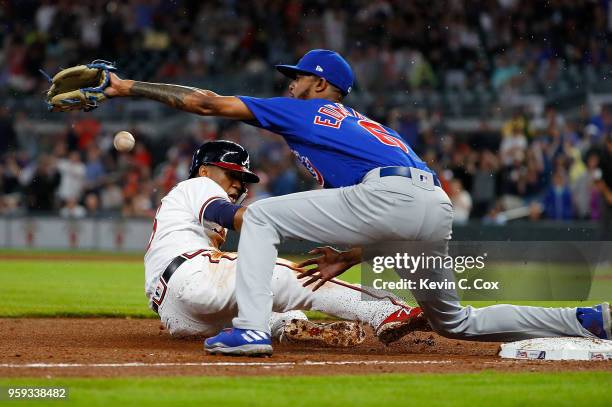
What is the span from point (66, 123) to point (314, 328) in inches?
621

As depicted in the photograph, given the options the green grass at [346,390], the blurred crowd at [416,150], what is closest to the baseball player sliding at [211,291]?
the green grass at [346,390]

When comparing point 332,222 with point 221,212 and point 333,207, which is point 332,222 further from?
point 221,212

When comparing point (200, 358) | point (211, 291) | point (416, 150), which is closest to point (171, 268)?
point (211, 291)

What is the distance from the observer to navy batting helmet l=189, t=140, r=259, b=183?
6.92 metres

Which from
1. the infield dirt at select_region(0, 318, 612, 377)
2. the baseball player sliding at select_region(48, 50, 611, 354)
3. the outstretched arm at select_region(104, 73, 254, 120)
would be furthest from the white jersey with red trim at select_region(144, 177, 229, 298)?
the outstretched arm at select_region(104, 73, 254, 120)

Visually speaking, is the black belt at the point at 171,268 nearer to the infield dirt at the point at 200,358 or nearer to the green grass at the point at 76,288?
the infield dirt at the point at 200,358

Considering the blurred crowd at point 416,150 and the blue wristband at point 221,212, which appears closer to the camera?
the blue wristband at point 221,212

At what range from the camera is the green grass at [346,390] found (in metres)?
4.21

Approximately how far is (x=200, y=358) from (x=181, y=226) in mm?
1237

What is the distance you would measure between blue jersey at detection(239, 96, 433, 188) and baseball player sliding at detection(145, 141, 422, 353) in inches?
28.5

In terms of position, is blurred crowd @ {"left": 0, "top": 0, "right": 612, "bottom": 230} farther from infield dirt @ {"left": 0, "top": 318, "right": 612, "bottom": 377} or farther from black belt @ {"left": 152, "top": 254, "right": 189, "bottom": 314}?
black belt @ {"left": 152, "top": 254, "right": 189, "bottom": 314}

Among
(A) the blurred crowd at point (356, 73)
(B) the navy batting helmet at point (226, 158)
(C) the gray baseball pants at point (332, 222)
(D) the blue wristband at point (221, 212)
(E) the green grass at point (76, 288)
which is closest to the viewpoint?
(C) the gray baseball pants at point (332, 222)

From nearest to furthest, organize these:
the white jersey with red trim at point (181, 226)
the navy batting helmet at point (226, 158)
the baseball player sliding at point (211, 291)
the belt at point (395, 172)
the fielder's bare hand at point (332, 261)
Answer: the belt at point (395, 172)
the fielder's bare hand at point (332, 261)
the baseball player sliding at point (211, 291)
the white jersey with red trim at point (181, 226)
the navy batting helmet at point (226, 158)

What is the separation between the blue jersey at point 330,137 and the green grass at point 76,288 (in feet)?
11.9
